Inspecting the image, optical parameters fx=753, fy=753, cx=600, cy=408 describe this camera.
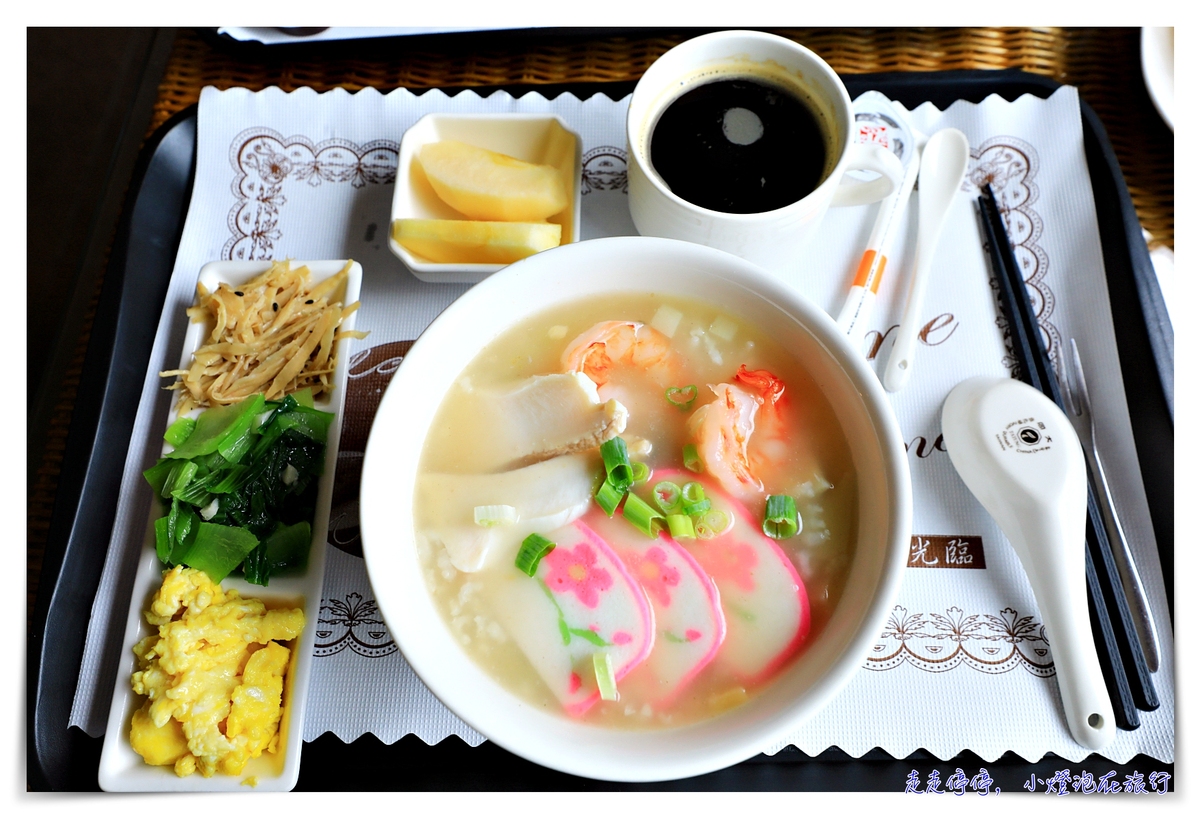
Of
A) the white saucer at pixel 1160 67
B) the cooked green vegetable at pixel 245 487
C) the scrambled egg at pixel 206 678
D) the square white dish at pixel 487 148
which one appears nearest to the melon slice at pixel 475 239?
the square white dish at pixel 487 148

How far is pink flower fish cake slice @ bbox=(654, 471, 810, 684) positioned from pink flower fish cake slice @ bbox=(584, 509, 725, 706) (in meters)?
0.02

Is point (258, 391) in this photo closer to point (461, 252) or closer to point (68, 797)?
point (461, 252)

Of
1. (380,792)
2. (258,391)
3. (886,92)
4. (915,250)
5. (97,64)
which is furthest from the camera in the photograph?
(97,64)

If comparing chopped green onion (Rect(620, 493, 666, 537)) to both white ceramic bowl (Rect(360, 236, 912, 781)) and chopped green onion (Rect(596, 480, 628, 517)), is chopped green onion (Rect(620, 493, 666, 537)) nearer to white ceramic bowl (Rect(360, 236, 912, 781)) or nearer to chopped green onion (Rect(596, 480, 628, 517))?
chopped green onion (Rect(596, 480, 628, 517))

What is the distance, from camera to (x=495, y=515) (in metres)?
1.12

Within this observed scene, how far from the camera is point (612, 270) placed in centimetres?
122

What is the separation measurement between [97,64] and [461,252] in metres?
2.40

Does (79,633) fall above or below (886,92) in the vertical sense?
below

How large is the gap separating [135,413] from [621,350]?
993 mm

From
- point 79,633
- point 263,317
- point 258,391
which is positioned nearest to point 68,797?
point 79,633

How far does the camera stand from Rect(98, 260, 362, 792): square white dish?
3.88ft

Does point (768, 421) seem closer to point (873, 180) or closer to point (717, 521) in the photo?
point (717, 521)

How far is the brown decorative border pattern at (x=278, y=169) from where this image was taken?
1.61 meters

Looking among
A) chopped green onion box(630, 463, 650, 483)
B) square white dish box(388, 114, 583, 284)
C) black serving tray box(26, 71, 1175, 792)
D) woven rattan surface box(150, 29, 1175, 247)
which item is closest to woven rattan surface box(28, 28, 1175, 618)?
woven rattan surface box(150, 29, 1175, 247)
